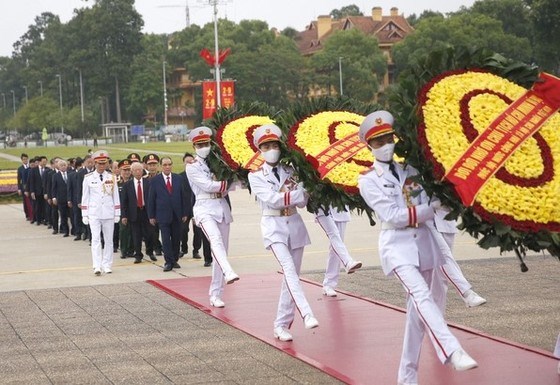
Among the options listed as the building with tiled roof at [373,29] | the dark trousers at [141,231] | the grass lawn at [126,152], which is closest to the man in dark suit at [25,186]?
the dark trousers at [141,231]

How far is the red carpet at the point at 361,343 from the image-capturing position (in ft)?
27.5

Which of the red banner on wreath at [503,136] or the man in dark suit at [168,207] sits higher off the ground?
the red banner on wreath at [503,136]

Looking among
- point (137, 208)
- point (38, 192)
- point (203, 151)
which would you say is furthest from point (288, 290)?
point (38, 192)

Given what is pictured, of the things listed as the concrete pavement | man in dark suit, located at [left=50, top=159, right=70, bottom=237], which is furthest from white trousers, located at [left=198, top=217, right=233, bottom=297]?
man in dark suit, located at [left=50, top=159, right=70, bottom=237]

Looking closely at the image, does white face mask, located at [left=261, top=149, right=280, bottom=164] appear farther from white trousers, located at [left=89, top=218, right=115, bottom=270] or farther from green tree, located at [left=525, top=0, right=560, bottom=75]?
green tree, located at [left=525, top=0, right=560, bottom=75]

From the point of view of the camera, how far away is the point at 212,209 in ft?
41.5

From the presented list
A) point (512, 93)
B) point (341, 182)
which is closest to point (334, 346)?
point (341, 182)

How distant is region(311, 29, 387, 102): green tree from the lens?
3701 inches

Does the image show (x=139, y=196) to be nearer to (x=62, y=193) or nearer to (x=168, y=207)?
(x=168, y=207)

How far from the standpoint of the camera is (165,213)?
54.3 ft

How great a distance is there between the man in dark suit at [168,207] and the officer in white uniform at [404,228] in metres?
8.53

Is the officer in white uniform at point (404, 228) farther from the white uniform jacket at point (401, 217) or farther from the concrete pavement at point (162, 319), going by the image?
the concrete pavement at point (162, 319)

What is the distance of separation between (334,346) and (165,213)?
23.6 feet

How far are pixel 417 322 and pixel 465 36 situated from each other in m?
75.8
